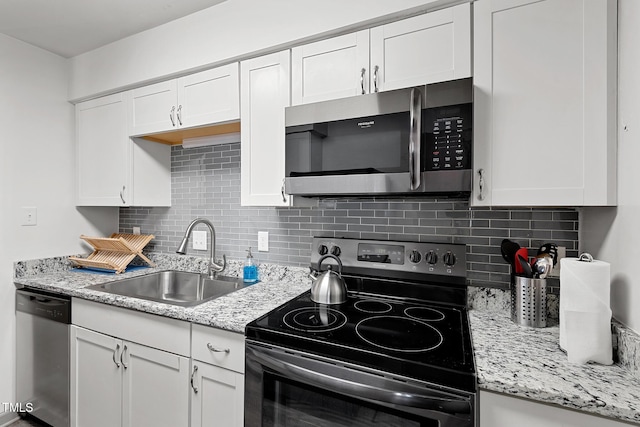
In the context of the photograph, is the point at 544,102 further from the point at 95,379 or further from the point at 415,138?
the point at 95,379

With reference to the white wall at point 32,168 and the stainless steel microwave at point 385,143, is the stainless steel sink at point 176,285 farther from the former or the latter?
the stainless steel microwave at point 385,143

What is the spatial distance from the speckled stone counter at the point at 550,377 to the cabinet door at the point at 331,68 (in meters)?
1.15

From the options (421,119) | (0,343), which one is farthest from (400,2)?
(0,343)

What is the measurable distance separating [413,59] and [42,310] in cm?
253

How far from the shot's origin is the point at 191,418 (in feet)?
4.54

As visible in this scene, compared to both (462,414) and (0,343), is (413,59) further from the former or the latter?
(0,343)

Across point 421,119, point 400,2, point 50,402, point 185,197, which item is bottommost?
point 50,402

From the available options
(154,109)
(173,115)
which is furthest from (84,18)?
(173,115)

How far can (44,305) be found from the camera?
1.92m

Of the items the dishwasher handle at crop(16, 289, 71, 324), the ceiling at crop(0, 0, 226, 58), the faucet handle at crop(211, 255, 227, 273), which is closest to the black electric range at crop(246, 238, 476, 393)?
the faucet handle at crop(211, 255, 227, 273)

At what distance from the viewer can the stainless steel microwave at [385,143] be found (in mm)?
1188

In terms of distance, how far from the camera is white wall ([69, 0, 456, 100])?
143cm

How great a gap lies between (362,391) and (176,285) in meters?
1.72

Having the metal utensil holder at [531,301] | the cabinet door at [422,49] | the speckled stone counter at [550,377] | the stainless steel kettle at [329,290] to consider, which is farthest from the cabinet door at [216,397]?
the cabinet door at [422,49]
